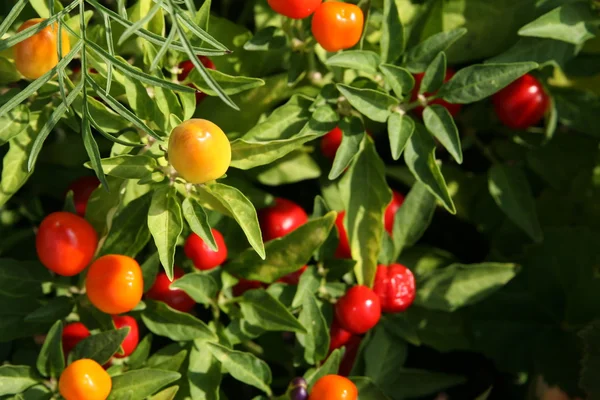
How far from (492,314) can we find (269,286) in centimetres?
46

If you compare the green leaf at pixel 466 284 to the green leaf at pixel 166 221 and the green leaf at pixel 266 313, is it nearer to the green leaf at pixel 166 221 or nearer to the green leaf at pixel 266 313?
the green leaf at pixel 266 313

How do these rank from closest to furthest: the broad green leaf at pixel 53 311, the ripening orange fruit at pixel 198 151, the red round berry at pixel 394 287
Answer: the ripening orange fruit at pixel 198 151, the broad green leaf at pixel 53 311, the red round berry at pixel 394 287

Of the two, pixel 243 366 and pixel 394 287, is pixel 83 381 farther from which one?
pixel 394 287

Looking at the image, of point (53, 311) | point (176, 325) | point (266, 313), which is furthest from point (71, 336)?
point (266, 313)

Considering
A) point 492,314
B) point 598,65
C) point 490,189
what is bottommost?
point 492,314

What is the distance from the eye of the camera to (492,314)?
1312 millimetres

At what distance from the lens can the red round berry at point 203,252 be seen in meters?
1.04

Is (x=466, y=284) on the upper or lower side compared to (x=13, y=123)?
lower

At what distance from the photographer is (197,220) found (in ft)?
2.83

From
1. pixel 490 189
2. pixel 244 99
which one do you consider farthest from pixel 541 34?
pixel 244 99

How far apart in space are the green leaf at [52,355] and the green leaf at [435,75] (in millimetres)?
585

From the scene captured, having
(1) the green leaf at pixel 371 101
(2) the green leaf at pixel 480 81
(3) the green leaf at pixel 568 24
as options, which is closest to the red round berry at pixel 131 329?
(1) the green leaf at pixel 371 101

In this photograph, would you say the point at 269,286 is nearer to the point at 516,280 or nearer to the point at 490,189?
the point at 490,189

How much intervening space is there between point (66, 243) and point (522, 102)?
73 centimetres
